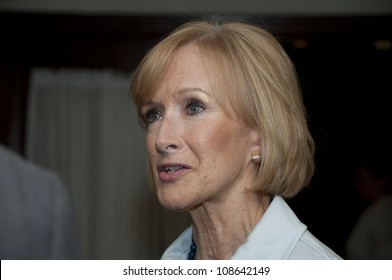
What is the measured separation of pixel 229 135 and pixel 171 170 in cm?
10

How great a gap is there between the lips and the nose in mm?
22

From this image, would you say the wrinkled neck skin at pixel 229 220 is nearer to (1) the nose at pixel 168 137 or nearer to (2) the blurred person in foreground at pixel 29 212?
(1) the nose at pixel 168 137

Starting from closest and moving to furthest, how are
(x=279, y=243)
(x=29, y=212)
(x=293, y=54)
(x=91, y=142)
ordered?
(x=29, y=212) < (x=279, y=243) < (x=293, y=54) < (x=91, y=142)

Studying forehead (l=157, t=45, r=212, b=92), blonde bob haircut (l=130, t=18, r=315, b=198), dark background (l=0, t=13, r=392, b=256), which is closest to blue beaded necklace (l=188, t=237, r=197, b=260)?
blonde bob haircut (l=130, t=18, r=315, b=198)

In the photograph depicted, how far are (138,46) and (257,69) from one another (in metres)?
1.16

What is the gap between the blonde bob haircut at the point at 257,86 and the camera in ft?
3.04

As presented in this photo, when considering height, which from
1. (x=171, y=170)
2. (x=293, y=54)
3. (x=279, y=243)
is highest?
(x=293, y=54)

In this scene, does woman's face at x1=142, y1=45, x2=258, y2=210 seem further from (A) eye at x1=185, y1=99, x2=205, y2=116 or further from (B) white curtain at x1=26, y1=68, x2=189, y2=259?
(B) white curtain at x1=26, y1=68, x2=189, y2=259

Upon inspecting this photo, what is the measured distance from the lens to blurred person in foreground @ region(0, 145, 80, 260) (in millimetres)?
789

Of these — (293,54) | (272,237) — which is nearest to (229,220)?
(272,237)

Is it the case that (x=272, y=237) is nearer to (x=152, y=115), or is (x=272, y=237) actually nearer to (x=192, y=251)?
(x=192, y=251)

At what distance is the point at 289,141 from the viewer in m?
0.95

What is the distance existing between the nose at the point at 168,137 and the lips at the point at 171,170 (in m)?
0.02

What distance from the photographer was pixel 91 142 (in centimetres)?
195
